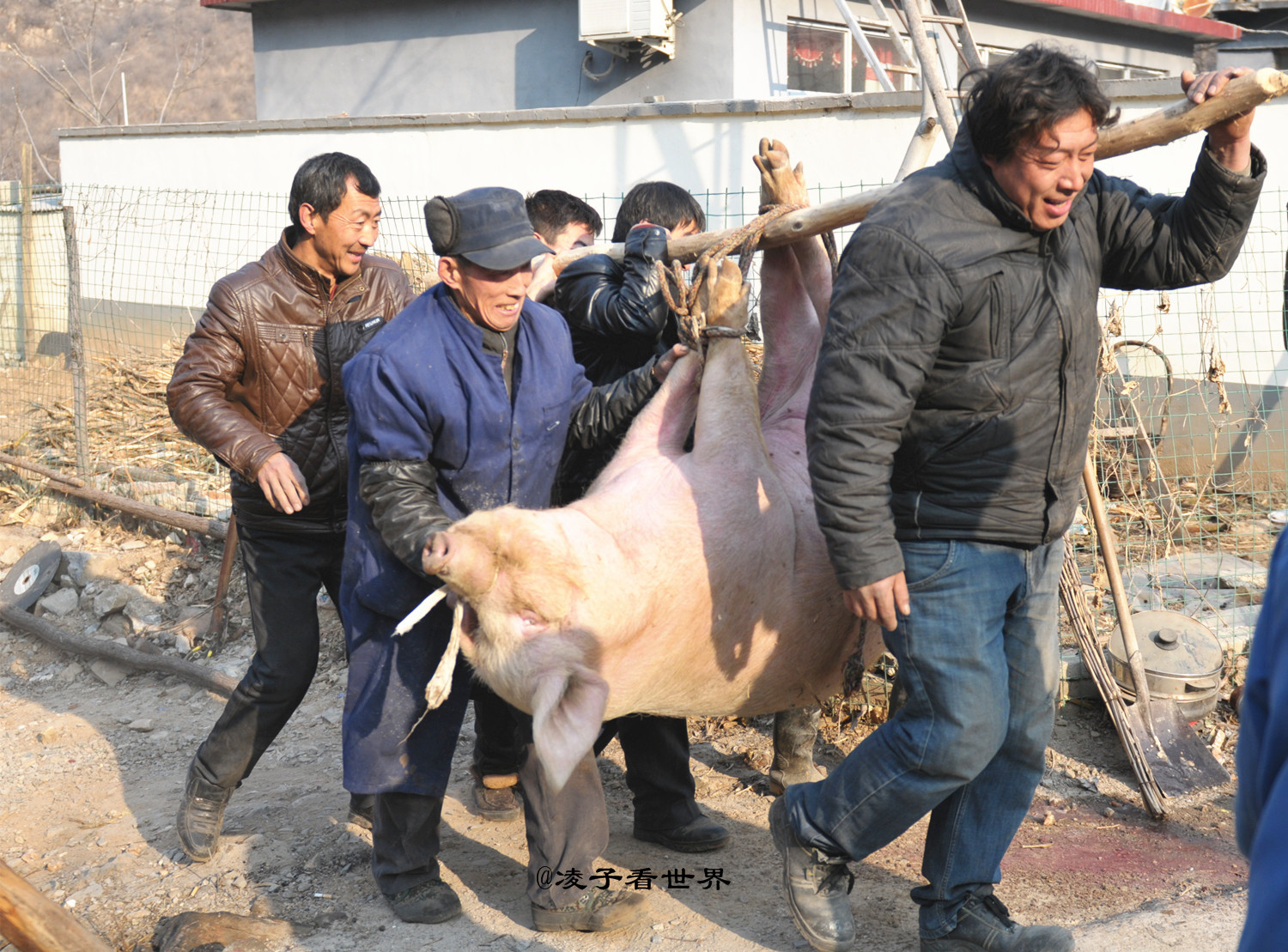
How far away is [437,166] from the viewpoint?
33.3 ft

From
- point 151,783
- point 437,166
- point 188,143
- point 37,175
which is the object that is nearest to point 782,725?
point 151,783

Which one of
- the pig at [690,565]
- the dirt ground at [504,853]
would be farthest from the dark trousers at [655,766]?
the pig at [690,565]

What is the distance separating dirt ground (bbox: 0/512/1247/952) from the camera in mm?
3150

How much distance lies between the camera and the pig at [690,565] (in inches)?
99.8

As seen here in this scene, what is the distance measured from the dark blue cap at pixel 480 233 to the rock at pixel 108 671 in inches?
153

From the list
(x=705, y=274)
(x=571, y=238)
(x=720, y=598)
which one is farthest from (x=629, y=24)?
(x=720, y=598)

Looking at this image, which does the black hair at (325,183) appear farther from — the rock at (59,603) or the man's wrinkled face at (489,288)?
the rock at (59,603)

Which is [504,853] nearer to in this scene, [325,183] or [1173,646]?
[325,183]

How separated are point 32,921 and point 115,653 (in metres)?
3.42

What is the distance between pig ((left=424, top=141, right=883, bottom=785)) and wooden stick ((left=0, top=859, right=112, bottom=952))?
3.73ft

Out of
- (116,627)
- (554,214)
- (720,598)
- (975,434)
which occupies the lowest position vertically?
(116,627)

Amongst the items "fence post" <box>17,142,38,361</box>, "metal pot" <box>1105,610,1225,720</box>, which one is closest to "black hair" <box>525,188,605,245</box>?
"metal pot" <box>1105,610,1225,720</box>

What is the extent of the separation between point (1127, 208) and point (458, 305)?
1.75 m

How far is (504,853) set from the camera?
12.2ft
